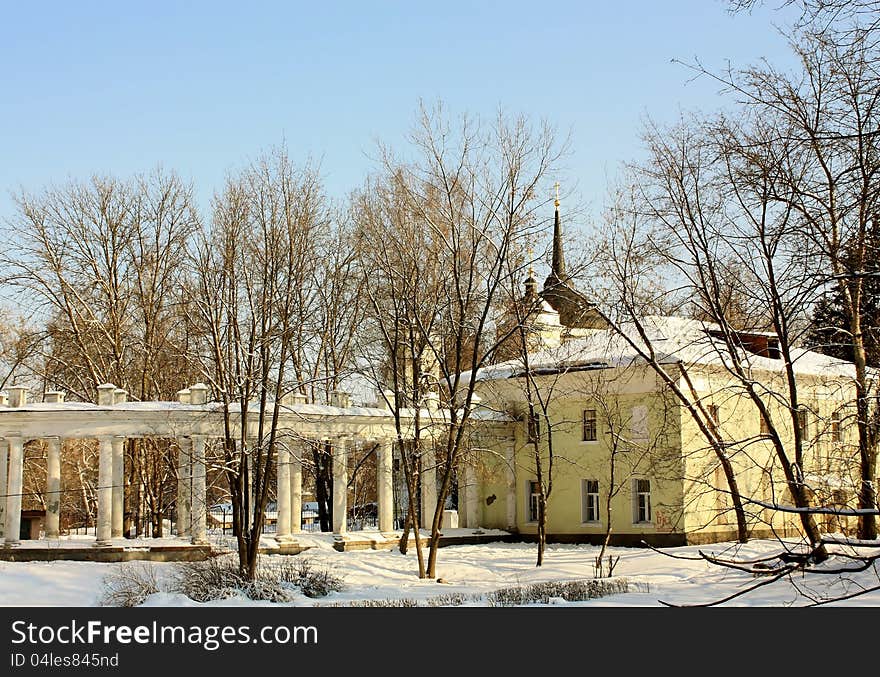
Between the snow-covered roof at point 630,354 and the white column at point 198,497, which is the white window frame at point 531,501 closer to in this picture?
Answer: the snow-covered roof at point 630,354

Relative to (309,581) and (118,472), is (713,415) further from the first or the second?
(118,472)

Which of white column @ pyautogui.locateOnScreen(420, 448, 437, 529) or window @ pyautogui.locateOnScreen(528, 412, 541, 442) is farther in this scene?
white column @ pyautogui.locateOnScreen(420, 448, 437, 529)

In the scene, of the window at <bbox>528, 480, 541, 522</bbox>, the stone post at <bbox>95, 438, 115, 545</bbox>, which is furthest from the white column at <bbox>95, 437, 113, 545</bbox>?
the window at <bbox>528, 480, 541, 522</bbox>

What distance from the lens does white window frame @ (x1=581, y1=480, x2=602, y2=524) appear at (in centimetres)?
3931

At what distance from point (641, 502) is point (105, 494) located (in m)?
19.6

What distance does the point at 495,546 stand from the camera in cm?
3881

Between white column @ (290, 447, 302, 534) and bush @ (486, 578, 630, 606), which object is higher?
white column @ (290, 447, 302, 534)

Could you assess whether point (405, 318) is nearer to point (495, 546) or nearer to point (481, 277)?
point (481, 277)

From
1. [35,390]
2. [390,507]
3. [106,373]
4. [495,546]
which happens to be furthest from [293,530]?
[35,390]

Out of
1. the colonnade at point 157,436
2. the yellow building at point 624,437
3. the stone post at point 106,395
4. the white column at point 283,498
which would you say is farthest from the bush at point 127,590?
the yellow building at point 624,437

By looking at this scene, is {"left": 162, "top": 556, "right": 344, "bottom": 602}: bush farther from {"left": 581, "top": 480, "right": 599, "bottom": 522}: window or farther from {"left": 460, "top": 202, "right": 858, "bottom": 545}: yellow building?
{"left": 581, "top": 480, "right": 599, "bottom": 522}: window

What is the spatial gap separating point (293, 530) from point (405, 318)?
949 cm

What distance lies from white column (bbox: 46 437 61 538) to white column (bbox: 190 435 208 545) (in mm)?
4541

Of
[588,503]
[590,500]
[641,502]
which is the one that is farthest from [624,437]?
[588,503]
